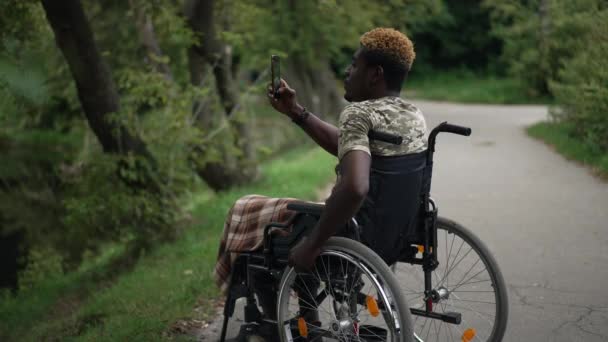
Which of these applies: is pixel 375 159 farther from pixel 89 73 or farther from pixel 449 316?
pixel 89 73

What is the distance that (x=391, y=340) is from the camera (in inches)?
132

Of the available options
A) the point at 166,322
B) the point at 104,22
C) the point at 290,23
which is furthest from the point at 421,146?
the point at 290,23

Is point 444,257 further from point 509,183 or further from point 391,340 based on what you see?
point 509,183

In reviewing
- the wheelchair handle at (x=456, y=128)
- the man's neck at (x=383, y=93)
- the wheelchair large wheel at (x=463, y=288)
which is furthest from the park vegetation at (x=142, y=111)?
the wheelchair handle at (x=456, y=128)

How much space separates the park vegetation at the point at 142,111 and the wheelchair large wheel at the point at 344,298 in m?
2.00

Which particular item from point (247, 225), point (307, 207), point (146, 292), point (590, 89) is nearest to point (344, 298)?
point (307, 207)

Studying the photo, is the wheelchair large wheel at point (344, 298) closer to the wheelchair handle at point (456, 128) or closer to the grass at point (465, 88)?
the wheelchair handle at point (456, 128)

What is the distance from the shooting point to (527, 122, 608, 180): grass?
896 centimetres

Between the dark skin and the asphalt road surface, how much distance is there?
1505 mm

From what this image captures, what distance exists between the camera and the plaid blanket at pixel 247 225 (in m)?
3.92

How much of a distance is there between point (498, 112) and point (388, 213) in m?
15.7

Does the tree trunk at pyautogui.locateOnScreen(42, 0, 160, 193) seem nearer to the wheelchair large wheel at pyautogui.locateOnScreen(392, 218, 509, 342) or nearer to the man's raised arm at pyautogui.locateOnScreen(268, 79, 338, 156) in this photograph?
the man's raised arm at pyautogui.locateOnScreen(268, 79, 338, 156)

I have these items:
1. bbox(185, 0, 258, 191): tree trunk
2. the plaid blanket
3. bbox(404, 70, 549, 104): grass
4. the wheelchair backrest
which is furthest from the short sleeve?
bbox(404, 70, 549, 104): grass

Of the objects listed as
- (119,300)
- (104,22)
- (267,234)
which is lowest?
(119,300)
